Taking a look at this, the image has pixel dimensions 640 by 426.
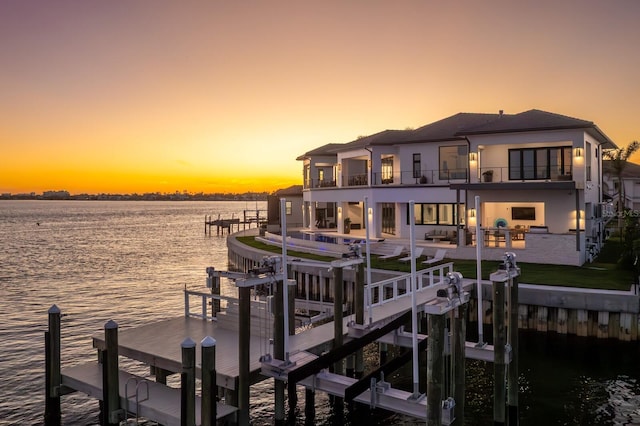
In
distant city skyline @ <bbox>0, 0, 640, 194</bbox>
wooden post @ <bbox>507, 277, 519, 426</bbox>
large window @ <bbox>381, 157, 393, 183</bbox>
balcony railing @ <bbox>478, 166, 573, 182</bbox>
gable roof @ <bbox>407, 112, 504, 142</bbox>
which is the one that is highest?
distant city skyline @ <bbox>0, 0, 640, 194</bbox>

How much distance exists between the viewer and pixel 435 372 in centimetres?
890

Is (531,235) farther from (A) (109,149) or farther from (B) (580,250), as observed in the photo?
(A) (109,149)

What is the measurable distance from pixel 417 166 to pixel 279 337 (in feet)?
95.4

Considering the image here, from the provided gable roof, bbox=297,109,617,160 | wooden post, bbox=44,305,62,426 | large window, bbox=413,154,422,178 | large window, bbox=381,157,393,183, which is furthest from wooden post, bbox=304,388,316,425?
large window, bbox=381,157,393,183

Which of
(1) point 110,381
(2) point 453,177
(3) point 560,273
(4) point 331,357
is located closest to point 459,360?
(4) point 331,357

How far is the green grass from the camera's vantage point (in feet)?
69.6

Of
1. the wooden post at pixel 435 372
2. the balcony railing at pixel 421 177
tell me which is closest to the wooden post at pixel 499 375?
the wooden post at pixel 435 372

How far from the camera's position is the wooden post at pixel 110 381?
36.5 ft

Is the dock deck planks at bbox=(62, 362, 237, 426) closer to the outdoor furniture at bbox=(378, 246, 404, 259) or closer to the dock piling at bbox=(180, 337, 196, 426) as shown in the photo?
the dock piling at bbox=(180, 337, 196, 426)

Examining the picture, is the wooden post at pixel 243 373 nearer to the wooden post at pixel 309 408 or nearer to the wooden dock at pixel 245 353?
the wooden dock at pixel 245 353

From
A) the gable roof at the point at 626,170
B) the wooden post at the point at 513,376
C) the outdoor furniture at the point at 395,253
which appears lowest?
the wooden post at the point at 513,376

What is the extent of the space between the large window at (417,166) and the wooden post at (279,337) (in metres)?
28.2

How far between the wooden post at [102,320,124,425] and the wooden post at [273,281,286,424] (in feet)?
11.6

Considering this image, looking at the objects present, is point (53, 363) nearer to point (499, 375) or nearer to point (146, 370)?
point (146, 370)
